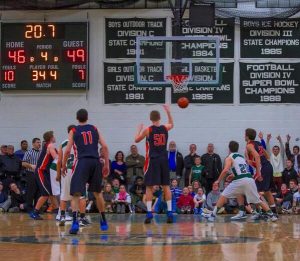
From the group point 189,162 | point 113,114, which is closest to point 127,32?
point 113,114

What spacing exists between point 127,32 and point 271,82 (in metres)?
4.62

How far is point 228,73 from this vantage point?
2192 centimetres

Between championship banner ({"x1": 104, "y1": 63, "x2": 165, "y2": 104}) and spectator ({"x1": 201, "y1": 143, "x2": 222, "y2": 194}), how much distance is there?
7.25 feet

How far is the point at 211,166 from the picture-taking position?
21250mm

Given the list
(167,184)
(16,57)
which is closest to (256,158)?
(167,184)

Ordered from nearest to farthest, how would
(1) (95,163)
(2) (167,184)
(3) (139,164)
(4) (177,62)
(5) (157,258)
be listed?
(5) (157,258) < (1) (95,163) < (2) (167,184) < (4) (177,62) < (3) (139,164)

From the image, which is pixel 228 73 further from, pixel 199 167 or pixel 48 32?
pixel 48 32

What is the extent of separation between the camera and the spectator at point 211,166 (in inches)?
832

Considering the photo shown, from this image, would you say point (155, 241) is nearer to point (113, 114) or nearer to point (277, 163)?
point (277, 163)

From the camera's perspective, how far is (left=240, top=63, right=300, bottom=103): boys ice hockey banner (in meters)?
21.9

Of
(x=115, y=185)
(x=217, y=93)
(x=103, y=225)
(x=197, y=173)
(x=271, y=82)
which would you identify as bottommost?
(x=103, y=225)

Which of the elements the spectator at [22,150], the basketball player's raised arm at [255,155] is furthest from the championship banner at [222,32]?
the basketball player's raised arm at [255,155]

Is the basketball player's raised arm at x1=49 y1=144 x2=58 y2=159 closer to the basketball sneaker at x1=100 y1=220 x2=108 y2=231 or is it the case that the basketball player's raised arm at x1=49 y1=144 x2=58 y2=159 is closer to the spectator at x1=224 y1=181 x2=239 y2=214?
the basketball sneaker at x1=100 y1=220 x2=108 y2=231

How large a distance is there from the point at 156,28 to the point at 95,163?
10.8 meters
